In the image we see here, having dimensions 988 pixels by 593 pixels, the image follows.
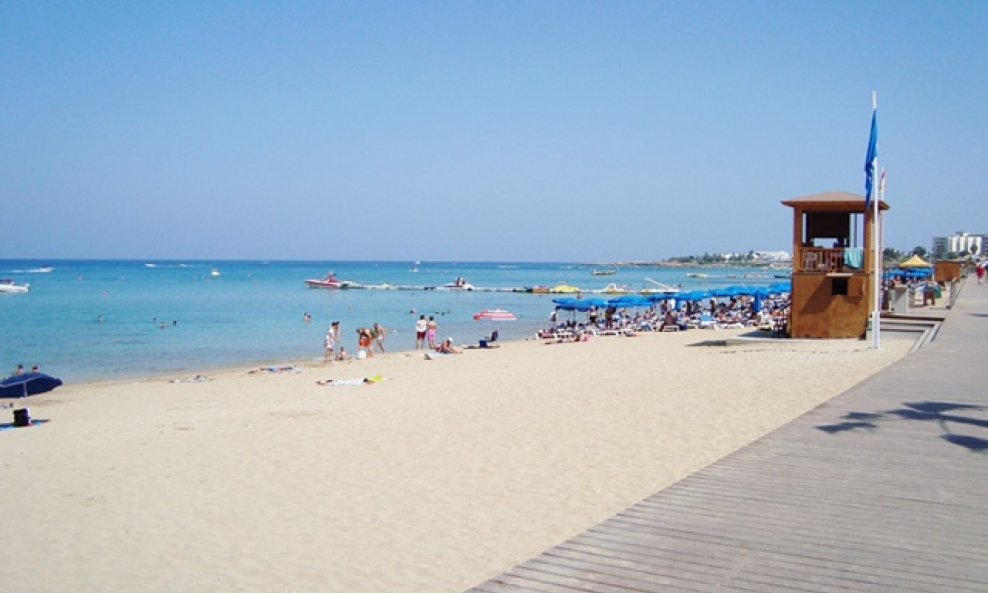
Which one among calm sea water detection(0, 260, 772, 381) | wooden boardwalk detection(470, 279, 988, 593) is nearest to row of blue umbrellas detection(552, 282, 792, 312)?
calm sea water detection(0, 260, 772, 381)

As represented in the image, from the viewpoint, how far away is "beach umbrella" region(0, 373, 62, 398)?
53.4ft

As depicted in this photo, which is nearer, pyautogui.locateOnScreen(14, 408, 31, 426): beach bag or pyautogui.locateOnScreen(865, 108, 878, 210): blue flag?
pyautogui.locateOnScreen(14, 408, 31, 426): beach bag

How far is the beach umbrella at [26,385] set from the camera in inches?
640

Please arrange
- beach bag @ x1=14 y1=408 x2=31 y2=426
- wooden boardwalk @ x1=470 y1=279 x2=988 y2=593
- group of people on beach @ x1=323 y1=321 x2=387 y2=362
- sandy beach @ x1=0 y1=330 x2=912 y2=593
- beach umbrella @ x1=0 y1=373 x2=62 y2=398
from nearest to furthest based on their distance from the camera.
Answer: wooden boardwalk @ x1=470 y1=279 x2=988 y2=593, sandy beach @ x1=0 y1=330 x2=912 y2=593, beach bag @ x1=14 y1=408 x2=31 y2=426, beach umbrella @ x1=0 y1=373 x2=62 y2=398, group of people on beach @ x1=323 y1=321 x2=387 y2=362

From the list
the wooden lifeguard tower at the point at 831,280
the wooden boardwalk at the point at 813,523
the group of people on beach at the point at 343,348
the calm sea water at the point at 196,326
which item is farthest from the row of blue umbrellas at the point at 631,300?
the wooden boardwalk at the point at 813,523

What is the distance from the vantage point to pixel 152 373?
2281 centimetres

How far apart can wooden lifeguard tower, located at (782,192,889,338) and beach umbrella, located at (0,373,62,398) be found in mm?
16024

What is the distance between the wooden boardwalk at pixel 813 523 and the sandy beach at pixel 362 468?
1.67 m

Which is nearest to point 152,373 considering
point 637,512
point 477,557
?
point 477,557

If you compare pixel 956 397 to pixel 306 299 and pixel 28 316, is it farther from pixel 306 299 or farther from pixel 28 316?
pixel 306 299

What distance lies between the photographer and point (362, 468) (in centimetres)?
921

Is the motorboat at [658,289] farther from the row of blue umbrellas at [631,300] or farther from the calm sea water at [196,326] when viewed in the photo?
the row of blue umbrellas at [631,300]

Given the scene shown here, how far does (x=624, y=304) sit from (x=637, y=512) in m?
30.4

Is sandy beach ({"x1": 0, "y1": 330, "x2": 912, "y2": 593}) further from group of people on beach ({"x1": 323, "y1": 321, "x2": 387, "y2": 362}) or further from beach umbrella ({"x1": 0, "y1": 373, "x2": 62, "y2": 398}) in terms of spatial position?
group of people on beach ({"x1": 323, "y1": 321, "x2": 387, "y2": 362})
